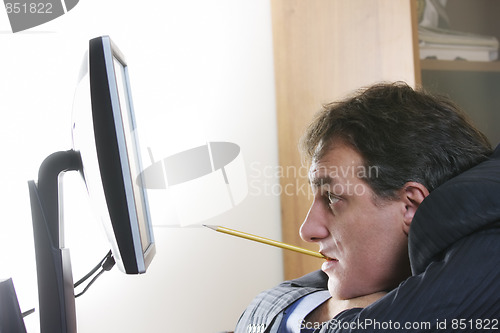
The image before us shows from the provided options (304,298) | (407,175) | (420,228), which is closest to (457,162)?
(407,175)

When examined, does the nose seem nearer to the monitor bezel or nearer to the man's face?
the man's face

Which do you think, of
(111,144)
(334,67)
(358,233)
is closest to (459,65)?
(334,67)

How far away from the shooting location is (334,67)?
1535 mm

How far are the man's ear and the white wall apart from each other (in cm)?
80

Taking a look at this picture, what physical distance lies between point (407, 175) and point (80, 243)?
89 cm

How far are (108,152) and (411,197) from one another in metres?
0.51

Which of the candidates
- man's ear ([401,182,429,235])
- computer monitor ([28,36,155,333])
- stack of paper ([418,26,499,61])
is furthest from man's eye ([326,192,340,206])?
stack of paper ([418,26,499,61])

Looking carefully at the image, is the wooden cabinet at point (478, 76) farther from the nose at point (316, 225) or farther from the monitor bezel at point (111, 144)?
the monitor bezel at point (111, 144)

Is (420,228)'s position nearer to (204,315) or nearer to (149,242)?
(149,242)

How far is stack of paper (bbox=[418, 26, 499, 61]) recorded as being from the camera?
1342 millimetres

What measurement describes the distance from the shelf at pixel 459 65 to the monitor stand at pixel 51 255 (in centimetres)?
98

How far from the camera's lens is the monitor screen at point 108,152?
0.63 meters

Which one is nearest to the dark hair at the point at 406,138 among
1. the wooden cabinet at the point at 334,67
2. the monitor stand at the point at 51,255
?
the wooden cabinet at the point at 334,67

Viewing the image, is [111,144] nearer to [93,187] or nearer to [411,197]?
[93,187]
